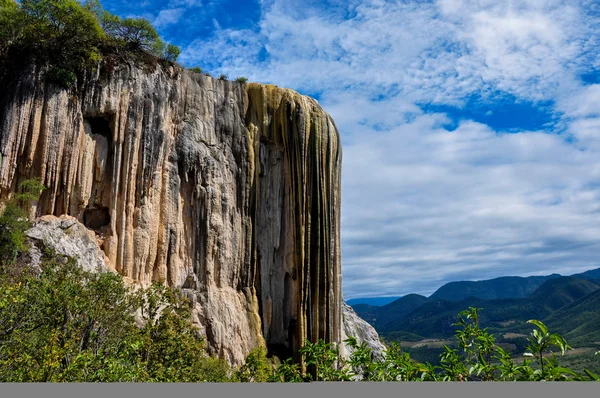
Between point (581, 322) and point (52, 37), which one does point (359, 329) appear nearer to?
point (52, 37)

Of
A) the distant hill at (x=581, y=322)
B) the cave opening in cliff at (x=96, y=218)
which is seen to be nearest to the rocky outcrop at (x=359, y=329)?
the cave opening in cliff at (x=96, y=218)

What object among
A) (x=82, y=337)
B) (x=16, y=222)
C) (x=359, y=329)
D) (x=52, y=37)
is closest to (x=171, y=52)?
(x=52, y=37)

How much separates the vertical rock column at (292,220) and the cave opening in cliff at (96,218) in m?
10.5

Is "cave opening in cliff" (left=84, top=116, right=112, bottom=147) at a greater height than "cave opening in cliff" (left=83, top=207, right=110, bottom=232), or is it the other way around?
"cave opening in cliff" (left=84, top=116, right=112, bottom=147)

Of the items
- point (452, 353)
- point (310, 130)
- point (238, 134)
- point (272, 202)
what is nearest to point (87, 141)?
point (238, 134)

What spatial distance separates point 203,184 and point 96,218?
7160mm

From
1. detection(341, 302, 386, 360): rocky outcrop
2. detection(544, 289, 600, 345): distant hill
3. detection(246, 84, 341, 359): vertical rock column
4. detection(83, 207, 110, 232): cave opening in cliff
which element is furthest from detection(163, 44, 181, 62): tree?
detection(544, 289, 600, 345): distant hill

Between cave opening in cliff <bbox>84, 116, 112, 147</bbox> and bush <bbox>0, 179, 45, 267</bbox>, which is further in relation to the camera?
cave opening in cliff <bbox>84, 116, 112, 147</bbox>

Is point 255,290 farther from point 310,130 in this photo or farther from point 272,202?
point 310,130

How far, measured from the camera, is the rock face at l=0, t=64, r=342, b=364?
2777cm

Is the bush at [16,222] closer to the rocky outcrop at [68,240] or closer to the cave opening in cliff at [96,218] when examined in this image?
the rocky outcrop at [68,240]

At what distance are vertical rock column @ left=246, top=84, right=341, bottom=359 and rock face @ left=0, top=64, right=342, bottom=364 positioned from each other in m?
0.08

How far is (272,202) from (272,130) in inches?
217

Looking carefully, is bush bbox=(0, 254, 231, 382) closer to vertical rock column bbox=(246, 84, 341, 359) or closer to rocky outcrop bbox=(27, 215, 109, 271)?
rocky outcrop bbox=(27, 215, 109, 271)
